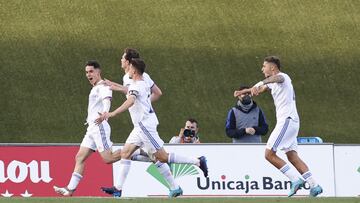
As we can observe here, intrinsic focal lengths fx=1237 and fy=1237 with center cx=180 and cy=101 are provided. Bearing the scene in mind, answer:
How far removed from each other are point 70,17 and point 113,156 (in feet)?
81.6

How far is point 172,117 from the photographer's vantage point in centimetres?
3741

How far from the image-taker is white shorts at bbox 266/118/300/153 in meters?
17.9

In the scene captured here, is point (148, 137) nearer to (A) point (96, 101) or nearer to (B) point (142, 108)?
(B) point (142, 108)

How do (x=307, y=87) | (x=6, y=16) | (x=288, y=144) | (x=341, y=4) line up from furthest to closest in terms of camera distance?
(x=341, y=4)
(x=6, y=16)
(x=307, y=87)
(x=288, y=144)

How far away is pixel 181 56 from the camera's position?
135 feet

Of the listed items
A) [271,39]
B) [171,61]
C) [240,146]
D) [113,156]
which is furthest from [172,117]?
[113,156]

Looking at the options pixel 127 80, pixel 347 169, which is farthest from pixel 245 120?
pixel 127 80

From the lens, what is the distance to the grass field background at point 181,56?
37375mm

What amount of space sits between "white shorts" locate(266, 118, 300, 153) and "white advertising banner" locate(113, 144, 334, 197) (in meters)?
3.77

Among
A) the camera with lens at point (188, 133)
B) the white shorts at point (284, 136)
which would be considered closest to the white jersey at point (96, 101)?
the white shorts at point (284, 136)

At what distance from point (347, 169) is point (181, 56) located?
19.4 m

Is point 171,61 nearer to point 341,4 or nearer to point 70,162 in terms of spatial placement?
point 341,4

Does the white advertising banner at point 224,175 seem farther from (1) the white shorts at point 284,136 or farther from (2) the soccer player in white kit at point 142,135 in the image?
(1) the white shorts at point 284,136

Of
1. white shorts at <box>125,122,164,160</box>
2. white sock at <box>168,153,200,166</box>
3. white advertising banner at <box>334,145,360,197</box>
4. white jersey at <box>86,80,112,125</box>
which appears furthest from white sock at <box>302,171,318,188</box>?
white advertising banner at <box>334,145,360,197</box>
